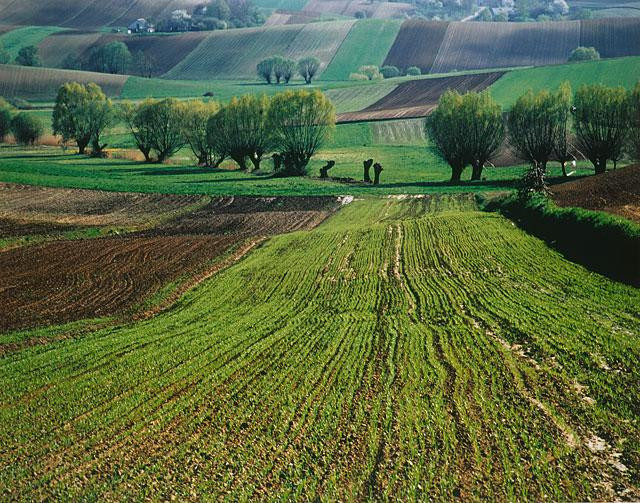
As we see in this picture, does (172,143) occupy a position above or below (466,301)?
above

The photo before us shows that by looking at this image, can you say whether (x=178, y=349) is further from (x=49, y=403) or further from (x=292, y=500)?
(x=292, y=500)

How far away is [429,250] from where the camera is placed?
3662 centimetres

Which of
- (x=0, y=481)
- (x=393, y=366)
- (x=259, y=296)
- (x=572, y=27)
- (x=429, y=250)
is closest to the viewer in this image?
(x=0, y=481)

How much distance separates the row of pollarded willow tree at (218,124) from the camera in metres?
78.6

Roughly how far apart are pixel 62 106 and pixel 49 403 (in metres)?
88.7

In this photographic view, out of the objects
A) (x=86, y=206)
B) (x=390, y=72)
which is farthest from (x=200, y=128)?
(x=390, y=72)

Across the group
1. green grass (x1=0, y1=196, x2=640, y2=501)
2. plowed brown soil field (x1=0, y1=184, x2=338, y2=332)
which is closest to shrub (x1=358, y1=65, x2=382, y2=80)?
plowed brown soil field (x1=0, y1=184, x2=338, y2=332)

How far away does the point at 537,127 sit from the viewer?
228 feet

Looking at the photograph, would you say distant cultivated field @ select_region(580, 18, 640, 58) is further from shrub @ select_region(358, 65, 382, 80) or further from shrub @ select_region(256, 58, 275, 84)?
shrub @ select_region(256, 58, 275, 84)

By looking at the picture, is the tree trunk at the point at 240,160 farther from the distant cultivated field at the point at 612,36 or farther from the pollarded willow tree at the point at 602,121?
the distant cultivated field at the point at 612,36

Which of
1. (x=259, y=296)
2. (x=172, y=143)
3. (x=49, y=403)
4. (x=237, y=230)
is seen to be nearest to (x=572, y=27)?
(x=172, y=143)

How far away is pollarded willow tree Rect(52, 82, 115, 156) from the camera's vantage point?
98.8 m

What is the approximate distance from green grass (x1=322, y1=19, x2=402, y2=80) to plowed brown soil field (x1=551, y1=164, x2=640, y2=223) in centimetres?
12173

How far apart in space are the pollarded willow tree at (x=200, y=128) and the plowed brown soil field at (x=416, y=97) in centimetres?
3294
